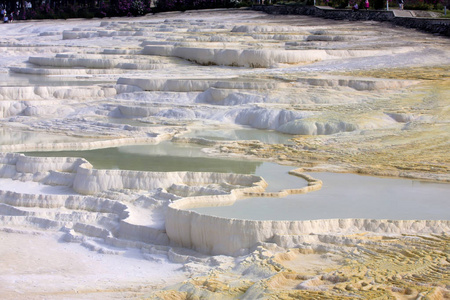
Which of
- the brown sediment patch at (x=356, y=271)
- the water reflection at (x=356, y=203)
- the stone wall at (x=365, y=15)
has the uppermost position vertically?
the stone wall at (x=365, y=15)

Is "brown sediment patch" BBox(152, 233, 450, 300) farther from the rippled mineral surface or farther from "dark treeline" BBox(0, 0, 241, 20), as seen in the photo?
"dark treeline" BBox(0, 0, 241, 20)

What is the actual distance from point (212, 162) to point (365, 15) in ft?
46.7

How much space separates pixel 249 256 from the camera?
4684 mm

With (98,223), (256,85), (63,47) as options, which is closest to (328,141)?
(256,85)

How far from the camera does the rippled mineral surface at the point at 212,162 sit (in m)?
4.51

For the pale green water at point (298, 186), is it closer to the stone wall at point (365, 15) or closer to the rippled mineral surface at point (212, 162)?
the rippled mineral surface at point (212, 162)

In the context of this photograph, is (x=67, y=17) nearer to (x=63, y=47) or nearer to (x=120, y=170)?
(x=63, y=47)

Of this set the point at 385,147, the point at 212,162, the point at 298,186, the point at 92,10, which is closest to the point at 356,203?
the point at 298,186

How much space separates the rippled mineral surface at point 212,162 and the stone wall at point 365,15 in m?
1.45

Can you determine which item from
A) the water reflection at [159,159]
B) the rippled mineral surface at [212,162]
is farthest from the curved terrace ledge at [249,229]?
the water reflection at [159,159]

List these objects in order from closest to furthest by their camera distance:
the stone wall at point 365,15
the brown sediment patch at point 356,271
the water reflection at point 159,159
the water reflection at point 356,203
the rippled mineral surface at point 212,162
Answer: the brown sediment patch at point 356,271, the rippled mineral surface at point 212,162, the water reflection at point 356,203, the water reflection at point 159,159, the stone wall at point 365,15

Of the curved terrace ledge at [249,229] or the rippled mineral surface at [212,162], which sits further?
the curved terrace ledge at [249,229]

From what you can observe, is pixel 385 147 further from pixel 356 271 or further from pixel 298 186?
pixel 356 271

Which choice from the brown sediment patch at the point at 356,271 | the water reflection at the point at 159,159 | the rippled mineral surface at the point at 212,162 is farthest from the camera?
the water reflection at the point at 159,159
